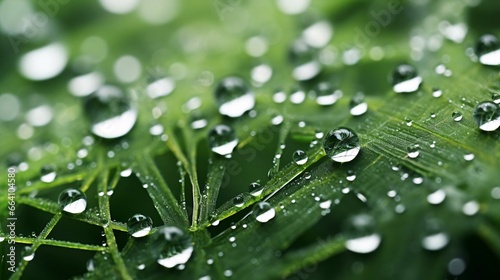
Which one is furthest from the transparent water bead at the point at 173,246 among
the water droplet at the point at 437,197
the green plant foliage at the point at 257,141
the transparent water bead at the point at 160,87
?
the transparent water bead at the point at 160,87

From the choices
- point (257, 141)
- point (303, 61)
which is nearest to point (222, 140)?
point (257, 141)

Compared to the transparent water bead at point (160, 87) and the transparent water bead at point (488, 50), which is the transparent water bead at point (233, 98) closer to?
the transparent water bead at point (160, 87)

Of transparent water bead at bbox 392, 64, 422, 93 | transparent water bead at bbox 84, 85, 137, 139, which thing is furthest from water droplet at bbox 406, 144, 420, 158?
transparent water bead at bbox 84, 85, 137, 139

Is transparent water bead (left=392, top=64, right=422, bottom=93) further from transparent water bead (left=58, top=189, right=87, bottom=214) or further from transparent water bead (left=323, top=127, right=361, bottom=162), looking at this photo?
transparent water bead (left=58, top=189, right=87, bottom=214)

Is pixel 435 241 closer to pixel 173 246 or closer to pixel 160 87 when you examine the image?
pixel 173 246

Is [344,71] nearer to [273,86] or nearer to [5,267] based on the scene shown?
[273,86]

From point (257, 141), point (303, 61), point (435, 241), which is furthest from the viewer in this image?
point (303, 61)

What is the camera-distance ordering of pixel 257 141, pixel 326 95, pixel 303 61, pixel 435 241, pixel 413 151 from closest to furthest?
pixel 435 241 < pixel 413 151 < pixel 257 141 < pixel 326 95 < pixel 303 61
